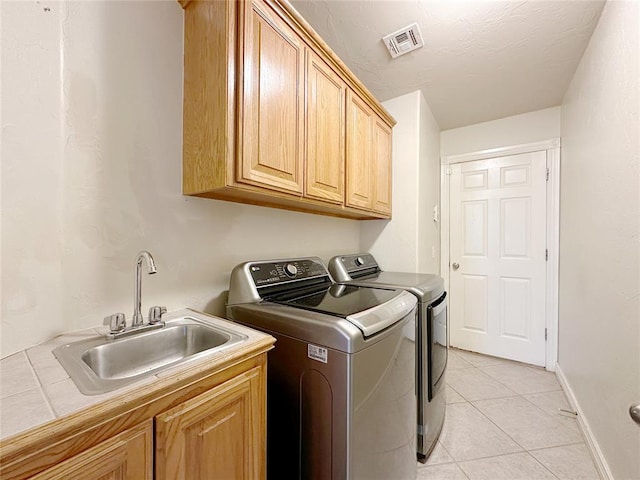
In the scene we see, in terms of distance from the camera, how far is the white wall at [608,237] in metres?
1.16

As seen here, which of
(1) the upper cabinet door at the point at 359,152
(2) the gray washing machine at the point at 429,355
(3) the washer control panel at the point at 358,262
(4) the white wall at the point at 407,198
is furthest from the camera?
(4) the white wall at the point at 407,198

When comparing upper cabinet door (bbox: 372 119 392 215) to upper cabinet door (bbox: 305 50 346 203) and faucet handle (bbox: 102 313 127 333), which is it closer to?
upper cabinet door (bbox: 305 50 346 203)

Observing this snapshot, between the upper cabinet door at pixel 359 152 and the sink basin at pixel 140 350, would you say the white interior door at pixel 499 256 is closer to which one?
the upper cabinet door at pixel 359 152

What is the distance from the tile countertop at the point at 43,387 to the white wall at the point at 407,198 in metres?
1.73

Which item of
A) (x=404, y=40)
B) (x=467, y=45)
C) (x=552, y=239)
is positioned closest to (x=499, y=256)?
(x=552, y=239)

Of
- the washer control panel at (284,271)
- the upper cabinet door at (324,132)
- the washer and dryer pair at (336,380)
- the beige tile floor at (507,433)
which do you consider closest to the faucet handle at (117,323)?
the washer and dryer pair at (336,380)

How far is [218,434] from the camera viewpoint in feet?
2.33

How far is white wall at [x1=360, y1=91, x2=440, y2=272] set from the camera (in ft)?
7.43

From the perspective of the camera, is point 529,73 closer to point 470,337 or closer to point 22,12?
point 470,337

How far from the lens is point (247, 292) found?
125cm

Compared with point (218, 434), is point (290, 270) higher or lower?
higher

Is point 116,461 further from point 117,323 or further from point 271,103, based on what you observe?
point 271,103

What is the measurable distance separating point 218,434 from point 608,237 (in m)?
1.95

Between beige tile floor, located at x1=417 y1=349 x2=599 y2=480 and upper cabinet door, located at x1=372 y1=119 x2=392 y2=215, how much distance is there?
1.57 m
